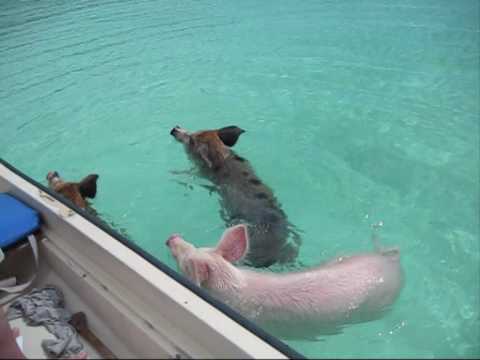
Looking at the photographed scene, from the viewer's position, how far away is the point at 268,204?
3.78m

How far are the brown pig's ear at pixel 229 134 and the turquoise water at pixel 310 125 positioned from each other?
56 centimetres

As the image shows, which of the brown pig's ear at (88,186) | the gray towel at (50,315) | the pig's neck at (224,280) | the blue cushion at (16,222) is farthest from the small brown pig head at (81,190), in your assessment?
the pig's neck at (224,280)

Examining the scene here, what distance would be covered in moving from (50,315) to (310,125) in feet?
13.6

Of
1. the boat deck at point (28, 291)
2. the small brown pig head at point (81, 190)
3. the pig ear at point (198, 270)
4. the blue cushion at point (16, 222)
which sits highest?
the blue cushion at point (16, 222)

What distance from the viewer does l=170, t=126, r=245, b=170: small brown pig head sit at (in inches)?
173

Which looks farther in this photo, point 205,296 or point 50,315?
point 50,315

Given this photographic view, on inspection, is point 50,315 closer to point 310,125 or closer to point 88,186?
point 88,186

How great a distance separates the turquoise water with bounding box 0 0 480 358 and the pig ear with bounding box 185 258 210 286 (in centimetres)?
64

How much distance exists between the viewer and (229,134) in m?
4.41

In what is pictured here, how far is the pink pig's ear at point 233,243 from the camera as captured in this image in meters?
2.66

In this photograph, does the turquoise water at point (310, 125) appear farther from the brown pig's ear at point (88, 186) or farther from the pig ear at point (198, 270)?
the brown pig's ear at point (88, 186)

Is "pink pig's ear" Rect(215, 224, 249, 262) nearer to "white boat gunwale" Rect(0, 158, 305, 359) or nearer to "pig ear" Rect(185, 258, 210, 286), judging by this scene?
"pig ear" Rect(185, 258, 210, 286)

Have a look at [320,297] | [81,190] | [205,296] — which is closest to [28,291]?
[81,190]

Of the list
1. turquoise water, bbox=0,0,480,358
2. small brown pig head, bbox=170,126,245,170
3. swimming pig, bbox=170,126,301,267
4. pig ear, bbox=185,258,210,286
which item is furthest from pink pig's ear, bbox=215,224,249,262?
small brown pig head, bbox=170,126,245,170
